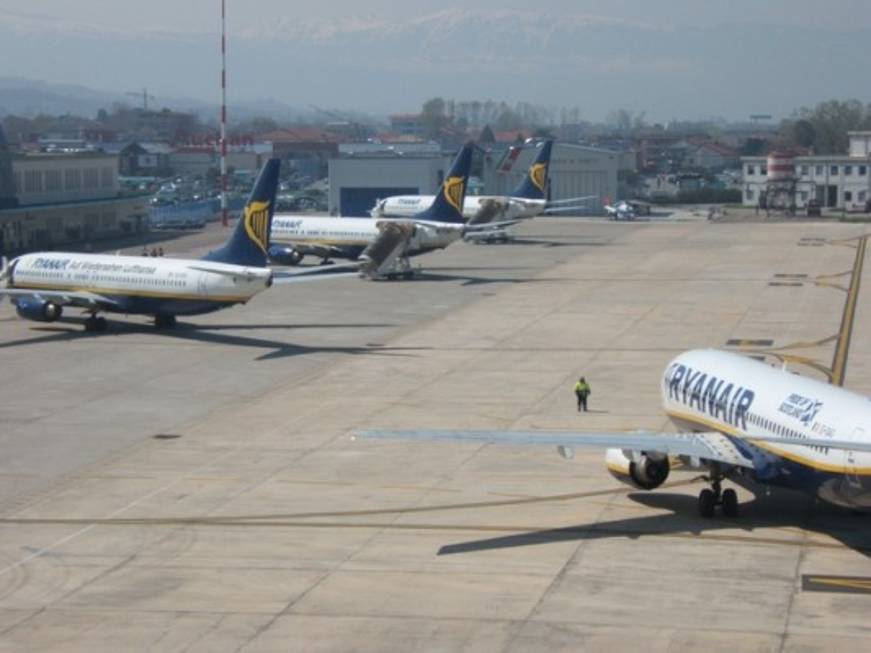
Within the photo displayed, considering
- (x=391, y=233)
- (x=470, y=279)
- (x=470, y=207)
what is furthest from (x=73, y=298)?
(x=470, y=207)

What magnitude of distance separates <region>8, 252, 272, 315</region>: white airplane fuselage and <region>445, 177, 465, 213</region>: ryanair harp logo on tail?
3526 cm

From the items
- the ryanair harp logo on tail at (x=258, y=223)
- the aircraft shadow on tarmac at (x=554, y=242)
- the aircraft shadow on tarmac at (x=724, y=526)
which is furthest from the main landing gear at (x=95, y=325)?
the aircraft shadow on tarmac at (x=554, y=242)

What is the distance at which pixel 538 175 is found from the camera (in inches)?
5659

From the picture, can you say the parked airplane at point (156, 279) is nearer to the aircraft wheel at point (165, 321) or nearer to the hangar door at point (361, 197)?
the aircraft wheel at point (165, 321)

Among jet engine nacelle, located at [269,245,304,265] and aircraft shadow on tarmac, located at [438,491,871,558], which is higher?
aircraft shadow on tarmac, located at [438,491,871,558]

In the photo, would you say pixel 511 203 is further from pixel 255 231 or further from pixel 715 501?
pixel 715 501

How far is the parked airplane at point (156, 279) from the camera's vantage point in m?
73.9

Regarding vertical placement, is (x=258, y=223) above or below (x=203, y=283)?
above

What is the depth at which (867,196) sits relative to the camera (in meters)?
198

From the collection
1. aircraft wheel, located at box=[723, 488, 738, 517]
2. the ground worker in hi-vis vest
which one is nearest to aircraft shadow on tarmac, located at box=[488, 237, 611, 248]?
the ground worker in hi-vis vest

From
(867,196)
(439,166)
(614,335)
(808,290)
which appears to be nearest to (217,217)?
(439,166)

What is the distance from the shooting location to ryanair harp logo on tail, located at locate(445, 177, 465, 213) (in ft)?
362

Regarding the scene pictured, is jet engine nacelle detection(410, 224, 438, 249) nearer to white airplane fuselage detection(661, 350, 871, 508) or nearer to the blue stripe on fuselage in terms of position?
the blue stripe on fuselage

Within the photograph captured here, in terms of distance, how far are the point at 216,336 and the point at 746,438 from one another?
42625 millimetres
